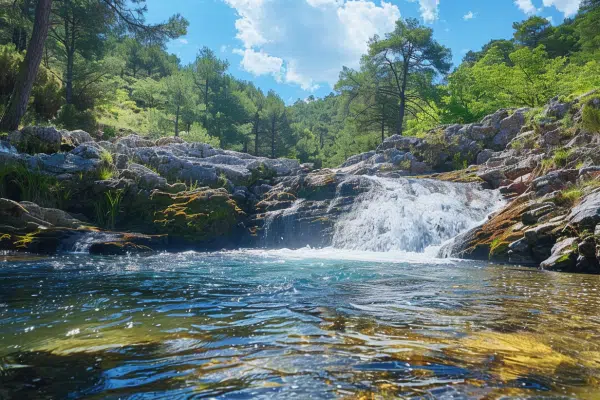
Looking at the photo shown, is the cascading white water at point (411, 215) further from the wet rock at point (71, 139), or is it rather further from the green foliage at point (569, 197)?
the wet rock at point (71, 139)

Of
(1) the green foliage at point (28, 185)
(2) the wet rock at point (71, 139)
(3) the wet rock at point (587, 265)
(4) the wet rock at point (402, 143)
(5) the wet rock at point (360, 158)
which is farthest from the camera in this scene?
(5) the wet rock at point (360, 158)

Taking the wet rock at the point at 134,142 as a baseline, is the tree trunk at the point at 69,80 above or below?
above

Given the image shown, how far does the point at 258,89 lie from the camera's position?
49312 millimetres

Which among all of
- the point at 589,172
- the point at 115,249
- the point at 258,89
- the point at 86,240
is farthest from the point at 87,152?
the point at 258,89

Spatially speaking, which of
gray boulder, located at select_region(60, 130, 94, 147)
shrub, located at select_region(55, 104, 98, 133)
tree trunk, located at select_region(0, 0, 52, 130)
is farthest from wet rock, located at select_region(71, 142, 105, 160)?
shrub, located at select_region(55, 104, 98, 133)

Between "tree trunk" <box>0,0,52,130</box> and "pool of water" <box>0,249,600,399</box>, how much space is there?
35.3 ft

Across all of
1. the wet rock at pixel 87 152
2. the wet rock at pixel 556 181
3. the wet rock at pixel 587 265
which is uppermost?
the wet rock at pixel 87 152

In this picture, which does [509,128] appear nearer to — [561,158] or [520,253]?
[561,158]

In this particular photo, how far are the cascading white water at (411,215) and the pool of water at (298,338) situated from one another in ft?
19.3

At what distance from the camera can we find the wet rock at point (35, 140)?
43.0 ft

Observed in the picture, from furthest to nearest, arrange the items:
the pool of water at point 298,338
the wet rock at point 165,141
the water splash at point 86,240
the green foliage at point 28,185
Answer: the wet rock at point 165,141
the green foliage at point 28,185
the water splash at point 86,240
the pool of water at point 298,338

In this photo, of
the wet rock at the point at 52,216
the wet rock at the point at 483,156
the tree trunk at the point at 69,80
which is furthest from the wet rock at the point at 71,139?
the wet rock at the point at 483,156

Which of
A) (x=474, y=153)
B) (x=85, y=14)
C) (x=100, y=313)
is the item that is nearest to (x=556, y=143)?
(x=474, y=153)

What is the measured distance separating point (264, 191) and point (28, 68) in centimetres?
981
